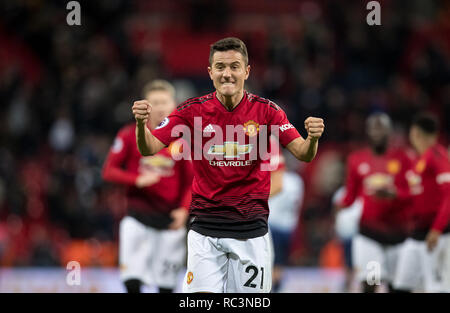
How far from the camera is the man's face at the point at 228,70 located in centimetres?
454

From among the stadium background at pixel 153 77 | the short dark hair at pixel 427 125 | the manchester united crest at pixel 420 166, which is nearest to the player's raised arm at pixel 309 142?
the manchester united crest at pixel 420 166

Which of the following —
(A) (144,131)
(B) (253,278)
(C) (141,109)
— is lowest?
(B) (253,278)

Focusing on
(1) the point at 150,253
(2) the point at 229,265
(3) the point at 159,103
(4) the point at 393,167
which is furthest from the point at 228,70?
(4) the point at 393,167

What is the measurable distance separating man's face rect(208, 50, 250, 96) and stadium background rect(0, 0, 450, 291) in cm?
982

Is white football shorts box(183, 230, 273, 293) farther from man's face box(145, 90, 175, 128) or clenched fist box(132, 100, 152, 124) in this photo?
man's face box(145, 90, 175, 128)

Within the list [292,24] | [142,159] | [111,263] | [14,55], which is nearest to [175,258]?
[142,159]

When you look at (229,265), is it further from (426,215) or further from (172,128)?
(426,215)

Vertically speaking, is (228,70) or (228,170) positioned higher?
(228,70)

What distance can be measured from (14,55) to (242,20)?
21.5ft

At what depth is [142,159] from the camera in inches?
294

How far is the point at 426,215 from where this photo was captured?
307 inches

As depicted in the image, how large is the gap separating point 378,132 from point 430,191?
1096mm

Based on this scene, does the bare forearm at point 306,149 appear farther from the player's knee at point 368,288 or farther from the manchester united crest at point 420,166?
the player's knee at point 368,288
